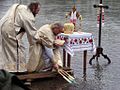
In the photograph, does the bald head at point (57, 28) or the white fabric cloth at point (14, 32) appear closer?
the white fabric cloth at point (14, 32)

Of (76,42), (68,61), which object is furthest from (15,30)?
(68,61)

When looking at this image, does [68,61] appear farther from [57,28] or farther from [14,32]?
[14,32]

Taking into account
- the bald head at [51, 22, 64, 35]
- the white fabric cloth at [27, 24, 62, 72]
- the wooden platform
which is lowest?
the wooden platform

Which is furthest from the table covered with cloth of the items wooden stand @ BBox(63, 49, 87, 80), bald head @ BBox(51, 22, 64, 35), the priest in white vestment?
the priest in white vestment

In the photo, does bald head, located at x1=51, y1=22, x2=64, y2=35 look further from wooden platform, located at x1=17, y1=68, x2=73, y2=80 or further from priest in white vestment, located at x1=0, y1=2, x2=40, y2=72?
wooden platform, located at x1=17, y1=68, x2=73, y2=80

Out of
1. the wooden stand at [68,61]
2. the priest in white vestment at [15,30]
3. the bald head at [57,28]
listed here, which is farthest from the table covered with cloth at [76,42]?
the priest in white vestment at [15,30]

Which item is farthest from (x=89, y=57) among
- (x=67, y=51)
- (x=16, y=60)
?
(x=16, y=60)

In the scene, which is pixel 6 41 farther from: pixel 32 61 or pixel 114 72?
pixel 114 72

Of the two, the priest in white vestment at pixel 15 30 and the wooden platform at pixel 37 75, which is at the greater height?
the priest in white vestment at pixel 15 30

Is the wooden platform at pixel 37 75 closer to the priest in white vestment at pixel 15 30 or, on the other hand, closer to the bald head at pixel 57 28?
the priest in white vestment at pixel 15 30

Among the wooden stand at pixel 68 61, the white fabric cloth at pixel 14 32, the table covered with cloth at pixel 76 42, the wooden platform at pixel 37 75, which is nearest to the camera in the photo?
the white fabric cloth at pixel 14 32

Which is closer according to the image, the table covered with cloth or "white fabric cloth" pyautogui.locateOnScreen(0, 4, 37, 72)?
"white fabric cloth" pyautogui.locateOnScreen(0, 4, 37, 72)

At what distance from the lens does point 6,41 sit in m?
7.75

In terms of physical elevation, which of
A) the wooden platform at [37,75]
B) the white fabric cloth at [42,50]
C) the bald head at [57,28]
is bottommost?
the wooden platform at [37,75]
